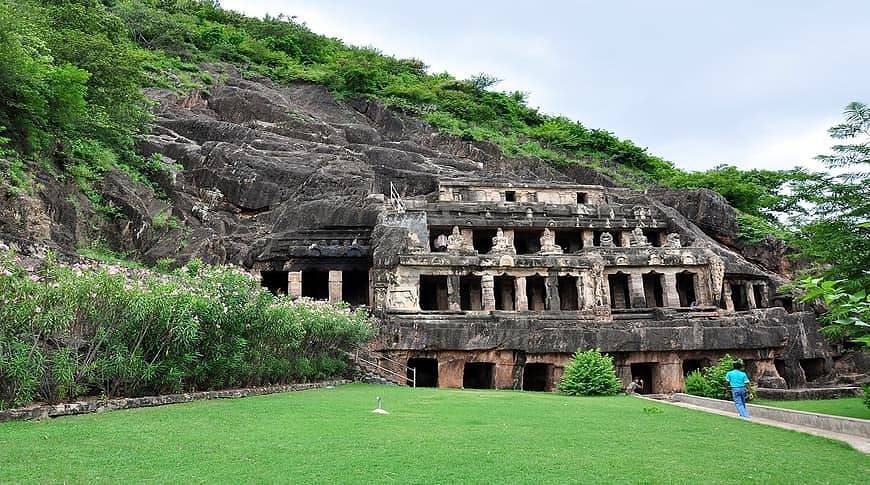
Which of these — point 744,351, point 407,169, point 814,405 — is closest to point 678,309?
point 744,351

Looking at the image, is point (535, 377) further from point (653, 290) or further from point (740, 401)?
point (740, 401)

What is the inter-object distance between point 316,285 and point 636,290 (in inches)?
651

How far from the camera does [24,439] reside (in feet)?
26.4

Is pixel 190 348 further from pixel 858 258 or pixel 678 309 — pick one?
pixel 678 309

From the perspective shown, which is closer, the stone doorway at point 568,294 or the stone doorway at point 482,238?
the stone doorway at point 568,294

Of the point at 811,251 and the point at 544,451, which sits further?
the point at 811,251

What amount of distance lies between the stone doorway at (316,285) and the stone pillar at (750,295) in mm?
21658

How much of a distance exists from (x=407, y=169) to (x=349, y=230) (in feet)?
30.9

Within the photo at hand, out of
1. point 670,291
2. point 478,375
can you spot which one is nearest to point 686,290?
point 670,291

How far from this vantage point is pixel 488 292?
28266 millimetres

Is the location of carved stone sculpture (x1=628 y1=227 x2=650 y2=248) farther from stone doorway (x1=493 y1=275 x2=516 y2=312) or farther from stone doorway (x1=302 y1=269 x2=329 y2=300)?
stone doorway (x1=302 y1=269 x2=329 y2=300)

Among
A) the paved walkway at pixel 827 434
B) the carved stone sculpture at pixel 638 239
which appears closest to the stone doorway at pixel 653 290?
the carved stone sculpture at pixel 638 239

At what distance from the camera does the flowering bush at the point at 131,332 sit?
10625 mm

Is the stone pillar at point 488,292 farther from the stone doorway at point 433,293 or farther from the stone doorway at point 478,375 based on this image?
the stone doorway at point 478,375
